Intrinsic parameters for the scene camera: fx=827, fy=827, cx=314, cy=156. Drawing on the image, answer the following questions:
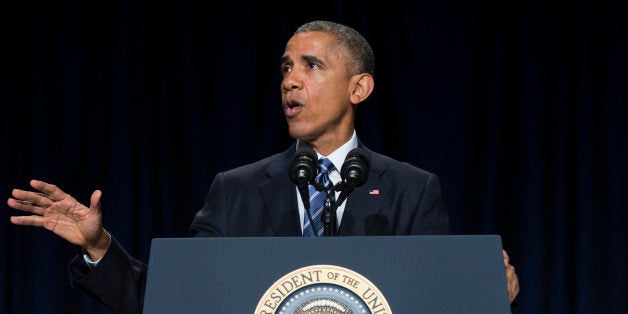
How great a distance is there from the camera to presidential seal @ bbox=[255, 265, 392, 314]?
127 centimetres

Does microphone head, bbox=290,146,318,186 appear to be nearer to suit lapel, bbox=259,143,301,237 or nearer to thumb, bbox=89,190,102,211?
suit lapel, bbox=259,143,301,237

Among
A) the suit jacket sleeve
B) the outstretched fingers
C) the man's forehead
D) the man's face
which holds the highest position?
the man's forehead

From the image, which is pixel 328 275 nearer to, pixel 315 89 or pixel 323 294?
pixel 323 294

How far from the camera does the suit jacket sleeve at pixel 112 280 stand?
1693 millimetres

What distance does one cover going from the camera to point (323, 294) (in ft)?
4.20

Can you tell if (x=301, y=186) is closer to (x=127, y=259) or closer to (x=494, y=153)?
(x=127, y=259)

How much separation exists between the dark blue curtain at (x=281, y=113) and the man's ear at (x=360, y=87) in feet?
5.50

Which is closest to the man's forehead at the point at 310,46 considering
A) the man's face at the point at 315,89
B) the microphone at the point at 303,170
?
the man's face at the point at 315,89

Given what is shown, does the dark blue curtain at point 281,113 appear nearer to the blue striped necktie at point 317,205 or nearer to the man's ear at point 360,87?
the man's ear at point 360,87

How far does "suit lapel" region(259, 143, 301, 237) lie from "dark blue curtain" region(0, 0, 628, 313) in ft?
6.12

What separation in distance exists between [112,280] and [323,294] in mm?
603

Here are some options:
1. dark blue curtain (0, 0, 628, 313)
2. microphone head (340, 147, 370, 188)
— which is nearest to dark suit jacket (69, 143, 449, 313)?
microphone head (340, 147, 370, 188)

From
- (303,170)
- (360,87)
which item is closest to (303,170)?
(303,170)

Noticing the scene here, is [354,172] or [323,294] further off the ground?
[354,172]
